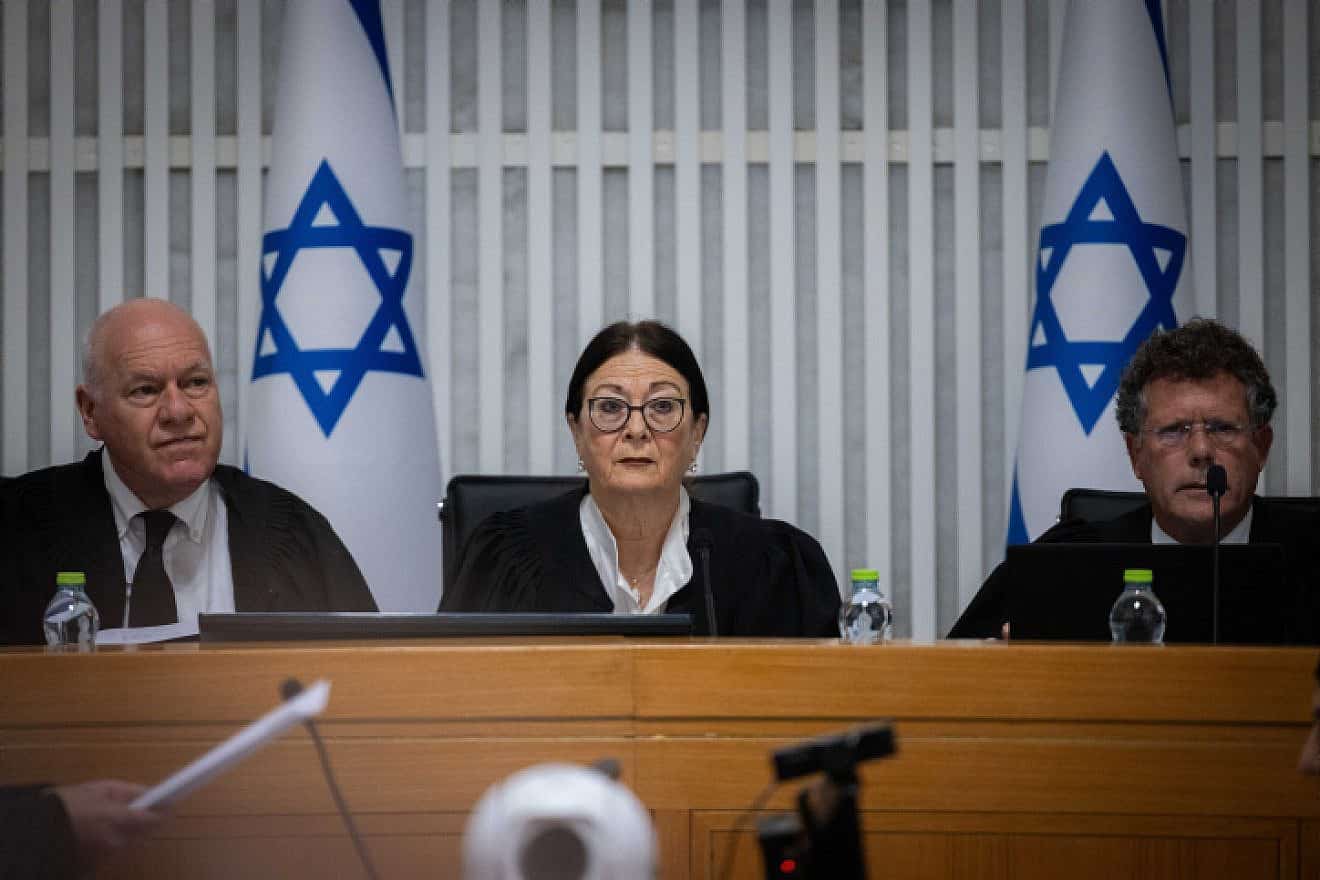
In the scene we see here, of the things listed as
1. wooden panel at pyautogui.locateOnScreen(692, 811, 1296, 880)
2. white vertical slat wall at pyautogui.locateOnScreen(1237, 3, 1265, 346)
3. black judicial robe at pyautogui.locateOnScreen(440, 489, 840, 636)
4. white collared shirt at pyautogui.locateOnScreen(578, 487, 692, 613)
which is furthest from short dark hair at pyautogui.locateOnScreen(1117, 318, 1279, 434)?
white vertical slat wall at pyautogui.locateOnScreen(1237, 3, 1265, 346)

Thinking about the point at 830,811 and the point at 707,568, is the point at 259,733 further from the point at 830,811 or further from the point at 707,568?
the point at 707,568

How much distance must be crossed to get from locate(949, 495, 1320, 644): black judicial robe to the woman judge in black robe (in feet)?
0.96

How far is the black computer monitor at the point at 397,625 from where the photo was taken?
181 centimetres

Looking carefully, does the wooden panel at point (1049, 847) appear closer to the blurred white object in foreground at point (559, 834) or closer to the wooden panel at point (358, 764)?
the wooden panel at point (358, 764)

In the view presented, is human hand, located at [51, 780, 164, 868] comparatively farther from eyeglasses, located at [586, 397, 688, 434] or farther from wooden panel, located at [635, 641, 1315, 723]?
eyeglasses, located at [586, 397, 688, 434]

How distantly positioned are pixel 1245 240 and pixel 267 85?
3.01m

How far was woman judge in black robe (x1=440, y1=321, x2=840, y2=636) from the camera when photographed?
2688mm

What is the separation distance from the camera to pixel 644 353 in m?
2.83

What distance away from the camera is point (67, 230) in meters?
4.41

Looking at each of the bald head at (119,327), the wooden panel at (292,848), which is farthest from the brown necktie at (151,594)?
the wooden panel at (292,848)

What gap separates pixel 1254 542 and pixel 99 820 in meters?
2.05

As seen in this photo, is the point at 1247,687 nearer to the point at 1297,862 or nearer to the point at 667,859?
the point at 1297,862

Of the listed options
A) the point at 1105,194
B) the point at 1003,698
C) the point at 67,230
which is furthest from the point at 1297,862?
the point at 67,230

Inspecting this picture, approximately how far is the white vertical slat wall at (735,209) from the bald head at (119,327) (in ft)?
4.98
